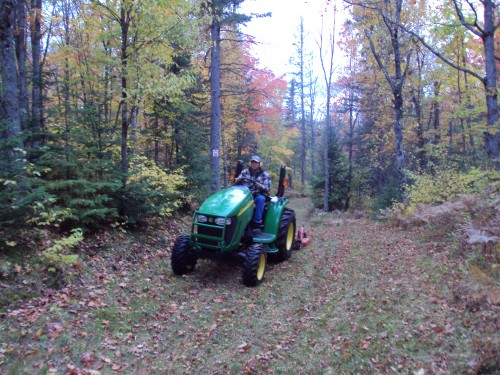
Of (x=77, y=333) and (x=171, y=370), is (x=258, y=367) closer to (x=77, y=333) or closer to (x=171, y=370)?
(x=171, y=370)

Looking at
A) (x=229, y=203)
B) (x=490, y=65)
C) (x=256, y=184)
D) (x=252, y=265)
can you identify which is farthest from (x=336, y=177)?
(x=252, y=265)

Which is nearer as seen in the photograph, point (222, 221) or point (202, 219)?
point (222, 221)

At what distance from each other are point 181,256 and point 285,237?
2.57 m

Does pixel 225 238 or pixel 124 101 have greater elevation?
pixel 124 101

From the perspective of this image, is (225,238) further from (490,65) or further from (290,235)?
(490,65)

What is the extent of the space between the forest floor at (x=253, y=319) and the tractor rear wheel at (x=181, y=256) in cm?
19

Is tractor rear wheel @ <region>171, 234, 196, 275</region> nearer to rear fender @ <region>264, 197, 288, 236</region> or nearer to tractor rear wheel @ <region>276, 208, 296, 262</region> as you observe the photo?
rear fender @ <region>264, 197, 288, 236</region>

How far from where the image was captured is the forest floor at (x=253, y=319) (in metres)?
3.42

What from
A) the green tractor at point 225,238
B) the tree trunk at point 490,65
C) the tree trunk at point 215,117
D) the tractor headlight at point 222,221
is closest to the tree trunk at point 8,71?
the green tractor at point 225,238

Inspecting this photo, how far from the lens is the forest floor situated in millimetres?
3422

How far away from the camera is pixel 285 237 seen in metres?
7.88

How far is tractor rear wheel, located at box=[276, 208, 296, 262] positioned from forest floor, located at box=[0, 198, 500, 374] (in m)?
0.71

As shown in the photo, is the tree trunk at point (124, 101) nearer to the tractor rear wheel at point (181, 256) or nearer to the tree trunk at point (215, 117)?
the tractor rear wheel at point (181, 256)

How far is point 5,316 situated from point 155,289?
7.10 feet
